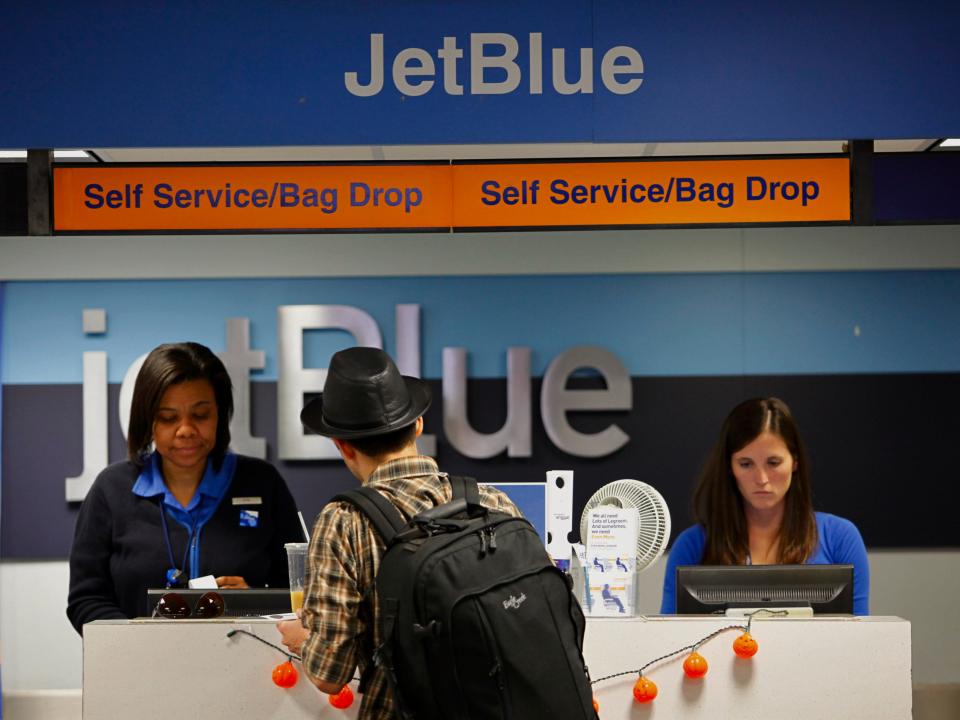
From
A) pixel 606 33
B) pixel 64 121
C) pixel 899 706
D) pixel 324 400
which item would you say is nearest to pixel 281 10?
pixel 64 121

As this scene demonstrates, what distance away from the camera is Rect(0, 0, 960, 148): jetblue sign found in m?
3.80

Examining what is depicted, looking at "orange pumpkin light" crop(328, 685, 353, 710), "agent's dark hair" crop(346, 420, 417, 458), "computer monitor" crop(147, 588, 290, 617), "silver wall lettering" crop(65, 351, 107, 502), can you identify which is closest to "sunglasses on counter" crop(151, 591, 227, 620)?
"computer monitor" crop(147, 588, 290, 617)

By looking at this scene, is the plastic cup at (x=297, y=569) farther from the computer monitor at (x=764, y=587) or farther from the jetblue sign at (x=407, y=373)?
the jetblue sign at (x=407, y=373)

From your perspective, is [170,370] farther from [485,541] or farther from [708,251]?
[708,251]

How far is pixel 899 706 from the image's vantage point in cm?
279

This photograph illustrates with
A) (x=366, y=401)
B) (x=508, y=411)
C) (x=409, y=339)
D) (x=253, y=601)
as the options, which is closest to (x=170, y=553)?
(x=253, y=601)

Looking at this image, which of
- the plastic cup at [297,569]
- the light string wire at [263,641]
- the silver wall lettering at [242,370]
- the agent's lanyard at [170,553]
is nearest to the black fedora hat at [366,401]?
the plastic cup at [297,569]

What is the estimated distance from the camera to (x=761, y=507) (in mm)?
3719

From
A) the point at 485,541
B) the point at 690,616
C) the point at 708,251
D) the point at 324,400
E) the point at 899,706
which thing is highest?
the point at 708,251

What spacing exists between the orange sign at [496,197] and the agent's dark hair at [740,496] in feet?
2.42

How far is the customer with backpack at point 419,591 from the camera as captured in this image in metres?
2.12

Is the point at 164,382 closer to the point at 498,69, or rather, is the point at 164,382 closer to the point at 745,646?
the point at 498,69

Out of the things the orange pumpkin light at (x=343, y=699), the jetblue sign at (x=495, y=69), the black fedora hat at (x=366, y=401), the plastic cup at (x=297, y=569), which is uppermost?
the jetblue sign at (x=495, y=69)

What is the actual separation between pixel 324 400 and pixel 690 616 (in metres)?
1.01
